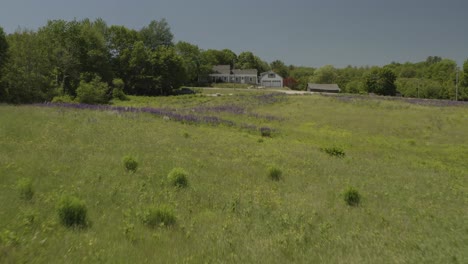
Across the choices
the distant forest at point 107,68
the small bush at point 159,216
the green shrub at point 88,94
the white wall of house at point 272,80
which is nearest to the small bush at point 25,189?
the small bush at point 159,216

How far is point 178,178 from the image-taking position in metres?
8.90

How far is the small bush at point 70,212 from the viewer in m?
5.53

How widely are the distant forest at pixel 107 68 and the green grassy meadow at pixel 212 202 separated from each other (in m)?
29.2

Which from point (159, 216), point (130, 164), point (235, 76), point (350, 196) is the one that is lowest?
point (350, 196)

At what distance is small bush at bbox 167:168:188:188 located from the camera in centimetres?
886

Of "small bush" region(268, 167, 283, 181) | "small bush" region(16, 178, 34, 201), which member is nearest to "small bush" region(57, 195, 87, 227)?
"small bush" region(16, 178, 34, 201)

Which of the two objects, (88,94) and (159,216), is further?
(88,94)

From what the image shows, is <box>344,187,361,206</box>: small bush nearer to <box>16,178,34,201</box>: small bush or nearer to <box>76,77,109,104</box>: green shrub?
<box>16,178,34,201</box>: small bush

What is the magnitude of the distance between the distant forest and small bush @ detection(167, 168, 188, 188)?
1467 inches

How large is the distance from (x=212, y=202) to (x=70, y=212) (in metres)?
3.35

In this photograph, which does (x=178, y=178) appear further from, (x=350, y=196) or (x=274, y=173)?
(x=350, y=196)

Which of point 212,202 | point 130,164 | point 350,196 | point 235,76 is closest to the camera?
point 212,202

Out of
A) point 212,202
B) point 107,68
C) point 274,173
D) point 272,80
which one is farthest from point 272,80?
point 212,202

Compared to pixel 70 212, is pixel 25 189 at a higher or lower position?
higher
